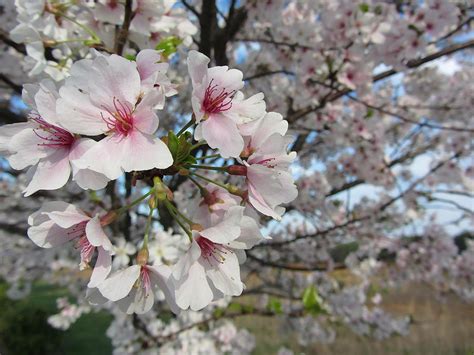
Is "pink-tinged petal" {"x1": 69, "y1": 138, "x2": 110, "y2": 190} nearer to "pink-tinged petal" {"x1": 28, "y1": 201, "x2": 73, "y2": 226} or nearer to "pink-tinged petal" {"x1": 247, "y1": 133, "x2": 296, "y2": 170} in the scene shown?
"pink-tinged petal" {"x1": 28, "y1": 201, "x2": 73, "y2": 226}

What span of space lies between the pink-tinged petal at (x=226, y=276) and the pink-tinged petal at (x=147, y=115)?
30cm

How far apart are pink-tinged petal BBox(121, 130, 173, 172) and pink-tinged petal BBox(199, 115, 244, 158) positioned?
0.08m

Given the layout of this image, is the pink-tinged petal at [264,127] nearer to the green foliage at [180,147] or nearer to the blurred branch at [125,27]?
the green foliage at [180,147]

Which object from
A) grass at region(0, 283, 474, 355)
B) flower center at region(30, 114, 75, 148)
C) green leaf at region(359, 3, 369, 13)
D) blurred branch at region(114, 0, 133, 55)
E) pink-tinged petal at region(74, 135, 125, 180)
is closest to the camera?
pink-tinged petal at region(74, 135, 125, 180)

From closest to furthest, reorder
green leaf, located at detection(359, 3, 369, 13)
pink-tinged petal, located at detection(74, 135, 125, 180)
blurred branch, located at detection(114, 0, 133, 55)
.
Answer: pink-tinged petal, located at detection(74, 135, 125, 180)
blurred branch, located at detection(114, 0, 133, 55)
green leaf, located at detection(359, 3, 369, 13)

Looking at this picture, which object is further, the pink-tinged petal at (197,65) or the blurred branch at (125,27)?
the blurred branch at (125,27)

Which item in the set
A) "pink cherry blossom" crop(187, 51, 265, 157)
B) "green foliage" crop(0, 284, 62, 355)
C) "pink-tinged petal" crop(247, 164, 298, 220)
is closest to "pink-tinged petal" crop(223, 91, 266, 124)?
"pink cherry blossom" crop(187, 51, 265, 157)

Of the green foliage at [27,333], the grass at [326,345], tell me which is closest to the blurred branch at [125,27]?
the grass at [326,345]

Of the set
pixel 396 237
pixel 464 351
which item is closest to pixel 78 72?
pixel 396 237

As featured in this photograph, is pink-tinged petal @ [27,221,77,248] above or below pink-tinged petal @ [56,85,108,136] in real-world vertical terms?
below

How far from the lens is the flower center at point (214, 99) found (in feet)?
2.49

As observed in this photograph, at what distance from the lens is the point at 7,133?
765 millimetres

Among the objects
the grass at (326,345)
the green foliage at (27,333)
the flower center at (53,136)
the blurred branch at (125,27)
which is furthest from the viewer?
the green foliage at (27,333)

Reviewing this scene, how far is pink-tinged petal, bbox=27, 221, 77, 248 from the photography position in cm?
75
